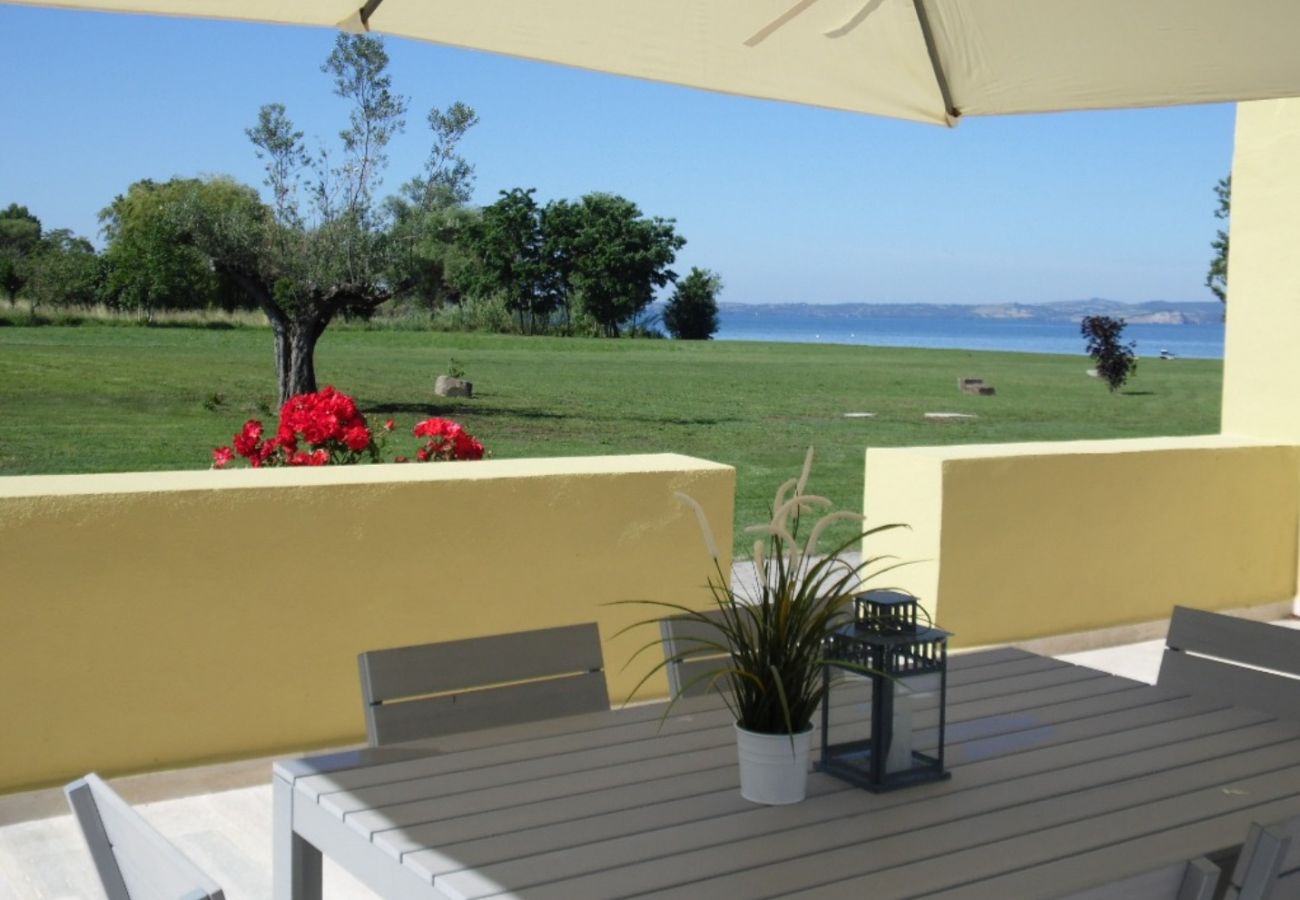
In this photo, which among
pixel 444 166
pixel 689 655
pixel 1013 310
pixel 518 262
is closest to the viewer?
pixel 689 655

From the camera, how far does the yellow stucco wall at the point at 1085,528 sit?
463 centimetres

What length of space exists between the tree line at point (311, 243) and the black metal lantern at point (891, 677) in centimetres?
1496

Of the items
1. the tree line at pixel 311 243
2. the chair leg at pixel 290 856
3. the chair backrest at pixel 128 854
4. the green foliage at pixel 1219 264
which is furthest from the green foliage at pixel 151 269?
the green foliage at pixel 1219 264

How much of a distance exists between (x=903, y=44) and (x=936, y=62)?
0.30 feet

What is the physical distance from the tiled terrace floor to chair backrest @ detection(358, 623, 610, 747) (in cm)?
88

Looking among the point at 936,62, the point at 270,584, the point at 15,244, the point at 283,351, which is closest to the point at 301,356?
the point at 283,351

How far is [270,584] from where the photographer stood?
137 inches

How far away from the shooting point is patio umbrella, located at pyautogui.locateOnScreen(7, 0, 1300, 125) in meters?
2.35

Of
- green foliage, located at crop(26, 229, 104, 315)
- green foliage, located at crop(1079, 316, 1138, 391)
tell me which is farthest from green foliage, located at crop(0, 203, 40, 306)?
green foliage, located at crop(1079, 316, 1138, 391)

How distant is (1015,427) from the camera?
19.2 metres

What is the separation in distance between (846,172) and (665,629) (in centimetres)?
5103

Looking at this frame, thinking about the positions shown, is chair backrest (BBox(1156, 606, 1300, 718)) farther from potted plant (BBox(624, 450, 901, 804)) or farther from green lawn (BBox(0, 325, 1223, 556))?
green lawn (BBox(0, 325, 1223, 556))

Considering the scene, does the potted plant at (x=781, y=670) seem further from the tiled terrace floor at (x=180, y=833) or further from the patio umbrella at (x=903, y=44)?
the tiled terrace floor at (x=180, y=833)

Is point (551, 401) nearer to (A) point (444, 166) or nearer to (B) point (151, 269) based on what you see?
(A) point (444, 166)
